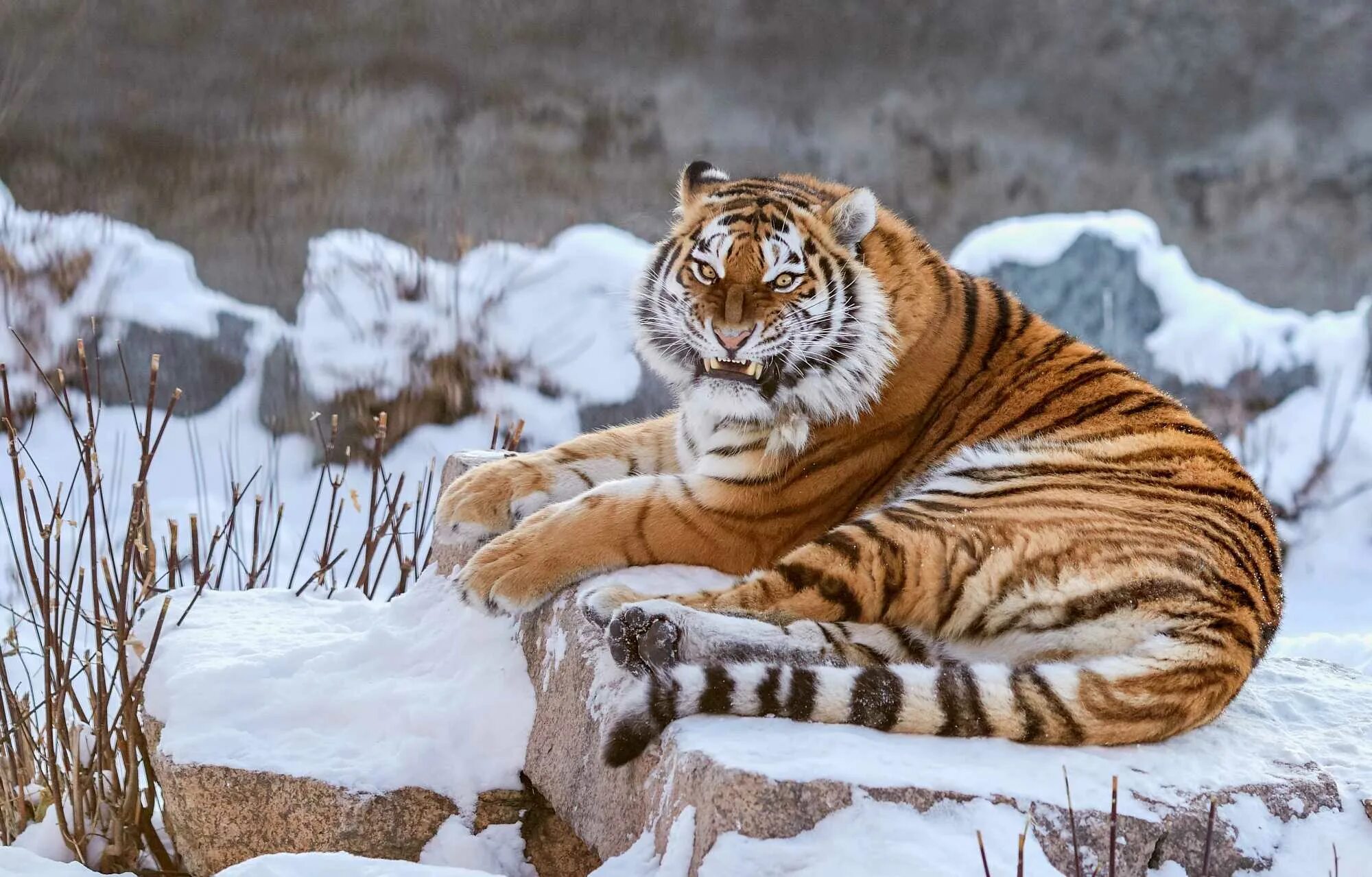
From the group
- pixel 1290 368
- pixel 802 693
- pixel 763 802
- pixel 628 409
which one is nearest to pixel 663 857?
pixel 763 802

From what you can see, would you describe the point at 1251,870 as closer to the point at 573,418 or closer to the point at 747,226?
the point at 747,226

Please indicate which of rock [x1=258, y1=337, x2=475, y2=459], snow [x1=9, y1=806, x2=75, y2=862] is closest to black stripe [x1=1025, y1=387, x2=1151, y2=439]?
snow [x1=9, y1=806, x2=75, y2=862]

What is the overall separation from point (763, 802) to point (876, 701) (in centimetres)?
24

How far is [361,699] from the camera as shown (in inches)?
88.6

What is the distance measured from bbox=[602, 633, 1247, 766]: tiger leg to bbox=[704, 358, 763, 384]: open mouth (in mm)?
693

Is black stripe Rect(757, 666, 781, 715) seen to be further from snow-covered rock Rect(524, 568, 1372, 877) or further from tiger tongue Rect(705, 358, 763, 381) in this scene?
tiger tongue Rect(705, 358, 763, 381)

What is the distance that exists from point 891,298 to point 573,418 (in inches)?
174

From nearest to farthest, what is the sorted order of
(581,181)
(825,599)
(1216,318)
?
1. (825,599)
2. (1216,318)
3. (581,181)

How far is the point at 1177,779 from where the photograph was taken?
1659 millimetres

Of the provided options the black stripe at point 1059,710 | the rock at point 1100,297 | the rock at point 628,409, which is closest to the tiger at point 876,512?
the black stripe at point 1059,710

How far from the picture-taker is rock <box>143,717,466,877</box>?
2.09 metres

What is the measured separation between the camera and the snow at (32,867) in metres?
1.66

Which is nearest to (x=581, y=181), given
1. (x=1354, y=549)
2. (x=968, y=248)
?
(x=968, y=248)

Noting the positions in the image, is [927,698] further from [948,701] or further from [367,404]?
[367,404]
